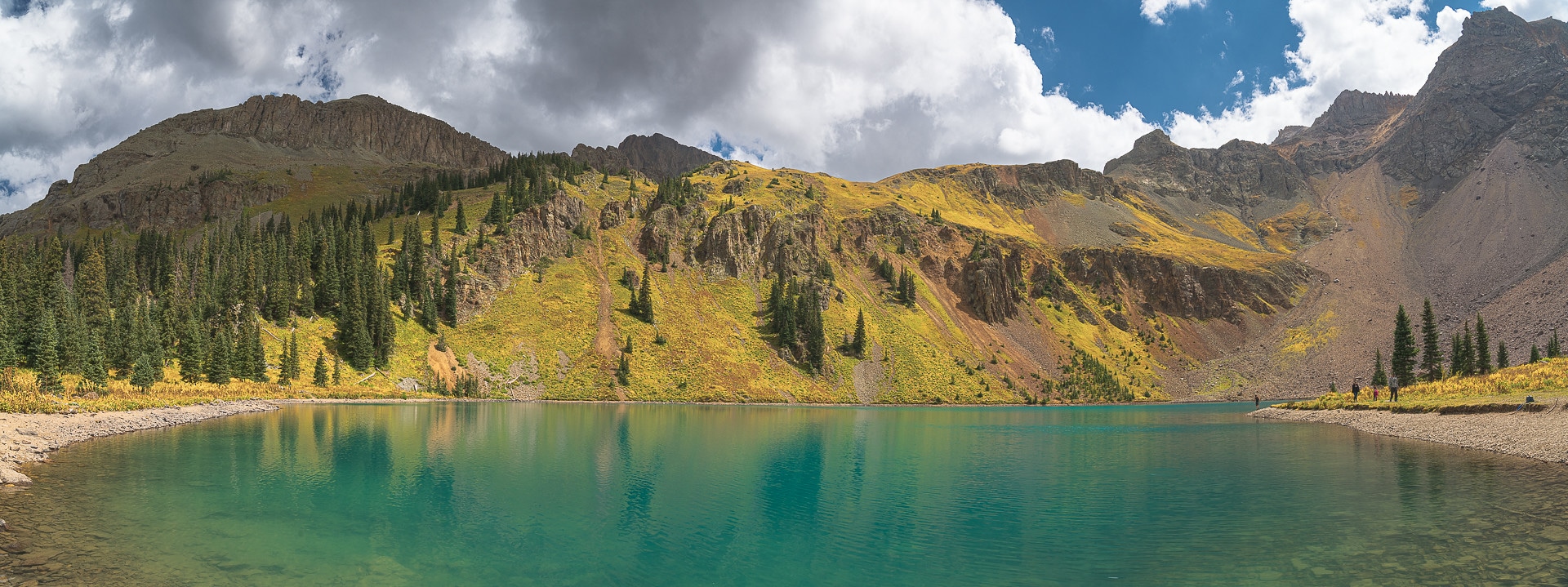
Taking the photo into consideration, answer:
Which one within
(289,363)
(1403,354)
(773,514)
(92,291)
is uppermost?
(92,291)

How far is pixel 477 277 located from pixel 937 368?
281 feet

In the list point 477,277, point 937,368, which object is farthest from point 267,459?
point 937,368

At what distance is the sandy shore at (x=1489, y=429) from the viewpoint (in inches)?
1371

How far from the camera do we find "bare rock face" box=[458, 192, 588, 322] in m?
124

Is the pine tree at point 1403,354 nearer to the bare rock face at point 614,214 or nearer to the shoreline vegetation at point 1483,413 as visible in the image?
the shoreline vegetation at point 1483,413

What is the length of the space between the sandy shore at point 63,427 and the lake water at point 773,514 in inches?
53.7

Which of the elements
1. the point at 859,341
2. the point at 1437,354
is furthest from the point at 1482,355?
the point at 859,341

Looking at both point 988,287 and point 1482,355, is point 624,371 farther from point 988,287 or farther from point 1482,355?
point 1482,355

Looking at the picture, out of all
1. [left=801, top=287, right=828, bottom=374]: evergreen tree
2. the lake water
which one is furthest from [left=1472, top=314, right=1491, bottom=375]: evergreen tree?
[left=801, top=287, right=828, bottom=374]: evergreen tree

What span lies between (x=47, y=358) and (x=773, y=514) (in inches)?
2874

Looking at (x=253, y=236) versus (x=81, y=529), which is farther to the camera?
(x=253, y=236)

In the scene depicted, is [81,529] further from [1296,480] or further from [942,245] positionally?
[942,245]

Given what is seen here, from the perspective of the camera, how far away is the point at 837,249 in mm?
Result: 173375

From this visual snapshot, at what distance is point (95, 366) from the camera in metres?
67.0
